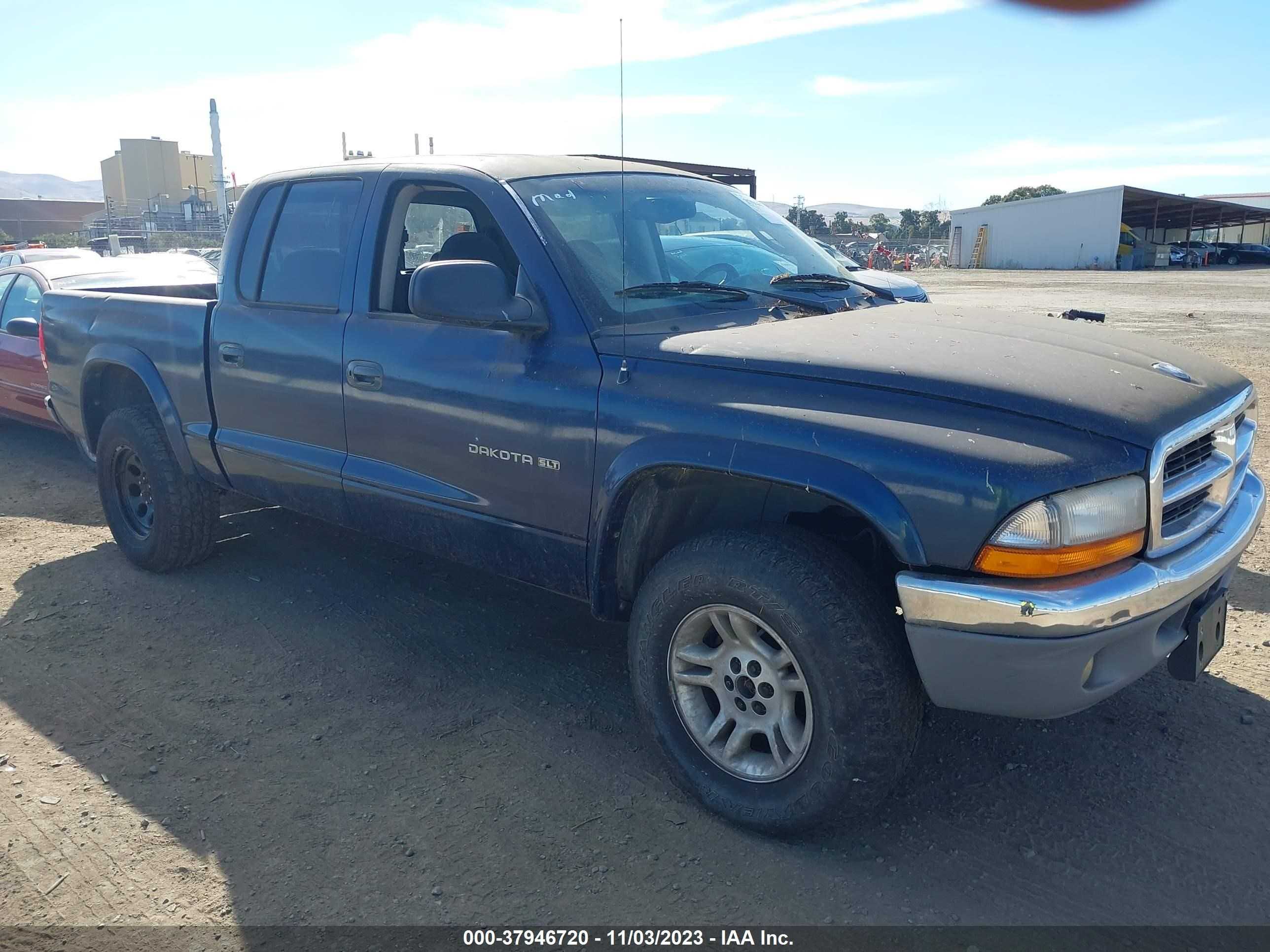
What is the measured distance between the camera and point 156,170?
7069 cm

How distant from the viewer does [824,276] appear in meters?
3.89

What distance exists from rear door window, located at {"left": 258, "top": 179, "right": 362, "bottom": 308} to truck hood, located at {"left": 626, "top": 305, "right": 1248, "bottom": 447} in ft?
5.17

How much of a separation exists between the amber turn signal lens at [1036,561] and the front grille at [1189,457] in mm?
370

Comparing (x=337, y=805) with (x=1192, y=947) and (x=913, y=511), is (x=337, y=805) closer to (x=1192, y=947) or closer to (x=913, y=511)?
(x=913, y=511)

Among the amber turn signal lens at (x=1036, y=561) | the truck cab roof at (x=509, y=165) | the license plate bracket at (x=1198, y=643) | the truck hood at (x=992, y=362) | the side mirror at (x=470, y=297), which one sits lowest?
the license plate bracket at (x=1198, y=643)

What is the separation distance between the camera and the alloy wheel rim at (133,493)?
5227 millimetres

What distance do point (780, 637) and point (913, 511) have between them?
53 cm

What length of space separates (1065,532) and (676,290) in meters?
1.57

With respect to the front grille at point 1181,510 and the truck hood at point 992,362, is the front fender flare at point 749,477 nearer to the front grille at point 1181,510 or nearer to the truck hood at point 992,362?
the truck hood at point 992,362

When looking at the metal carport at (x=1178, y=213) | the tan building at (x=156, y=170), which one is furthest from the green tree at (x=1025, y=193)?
the tan building at (x=156, y=170)

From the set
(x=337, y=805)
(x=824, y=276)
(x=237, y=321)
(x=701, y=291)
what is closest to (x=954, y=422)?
(x=701, y=291)

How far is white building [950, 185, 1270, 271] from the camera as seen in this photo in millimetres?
47219

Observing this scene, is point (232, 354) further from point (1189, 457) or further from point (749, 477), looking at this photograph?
point (1189, 457)

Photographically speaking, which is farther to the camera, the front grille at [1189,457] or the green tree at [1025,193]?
the green tree at [1025,193]
